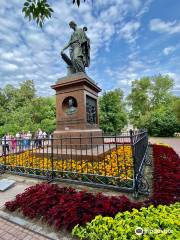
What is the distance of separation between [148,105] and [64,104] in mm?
49233

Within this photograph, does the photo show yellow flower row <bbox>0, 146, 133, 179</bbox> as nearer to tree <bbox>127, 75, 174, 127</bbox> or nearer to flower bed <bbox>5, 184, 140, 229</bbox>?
flower bed <bbox>5, 184, 140, 229</bbox>

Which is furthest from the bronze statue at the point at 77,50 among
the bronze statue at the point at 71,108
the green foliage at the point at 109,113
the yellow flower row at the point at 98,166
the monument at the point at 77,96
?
the green foliage at the point at 109,113

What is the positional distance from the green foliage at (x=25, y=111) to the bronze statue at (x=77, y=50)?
2199 centimetres

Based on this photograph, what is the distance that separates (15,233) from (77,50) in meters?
8.12

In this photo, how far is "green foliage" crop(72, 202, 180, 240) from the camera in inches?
83.5

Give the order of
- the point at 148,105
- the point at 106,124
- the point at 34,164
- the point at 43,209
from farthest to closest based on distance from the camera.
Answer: the point at 148,105, the point at 106,124, the point at 34,164, the point at 43,209

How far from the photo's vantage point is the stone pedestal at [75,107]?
26.1 ft

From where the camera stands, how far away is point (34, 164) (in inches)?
248

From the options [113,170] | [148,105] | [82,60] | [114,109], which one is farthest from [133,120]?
[113,170]

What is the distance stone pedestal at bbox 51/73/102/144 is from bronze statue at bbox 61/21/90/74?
0.87 m

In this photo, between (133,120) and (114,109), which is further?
(133,120)

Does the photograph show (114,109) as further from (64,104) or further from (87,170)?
(87,170)

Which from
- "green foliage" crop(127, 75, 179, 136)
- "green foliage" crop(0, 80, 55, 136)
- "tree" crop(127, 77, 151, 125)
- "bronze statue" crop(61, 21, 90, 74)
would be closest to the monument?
"bronze statue" crop(61, 21, 90, 74)

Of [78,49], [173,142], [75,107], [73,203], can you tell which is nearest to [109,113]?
[173,142]
